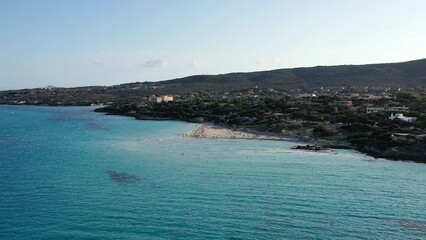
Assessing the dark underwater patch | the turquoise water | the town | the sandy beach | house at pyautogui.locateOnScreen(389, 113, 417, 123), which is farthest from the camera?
the sandy beach

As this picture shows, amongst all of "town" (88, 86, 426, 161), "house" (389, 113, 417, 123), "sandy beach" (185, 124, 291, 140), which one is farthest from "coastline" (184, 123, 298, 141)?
"house" (389, 113, 417, 123)

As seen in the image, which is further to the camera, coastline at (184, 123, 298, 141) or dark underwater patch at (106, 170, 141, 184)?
coastline at (184, 123, 298, 141)

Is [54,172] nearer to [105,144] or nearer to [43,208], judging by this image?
[43,208]

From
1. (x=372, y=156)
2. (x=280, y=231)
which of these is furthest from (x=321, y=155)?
(x=280, y=231)

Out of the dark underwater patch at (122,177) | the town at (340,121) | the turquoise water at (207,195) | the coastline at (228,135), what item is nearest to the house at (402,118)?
the town at (340,121)

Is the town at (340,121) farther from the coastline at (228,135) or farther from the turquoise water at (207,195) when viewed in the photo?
the turquoise water at (207,195)

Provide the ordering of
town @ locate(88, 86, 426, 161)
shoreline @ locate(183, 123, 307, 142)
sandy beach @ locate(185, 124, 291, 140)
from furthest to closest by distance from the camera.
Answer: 1. sandy beach @ locate(185, 124, 291, 140)
2. shoreline @ locate(183, 123, 307, 142)
3. town @ locate(88, 86, 426, 161)

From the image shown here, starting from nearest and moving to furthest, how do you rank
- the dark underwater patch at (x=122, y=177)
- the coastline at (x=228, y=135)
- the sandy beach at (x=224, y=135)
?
the dark underwater patch at (x=122, y=177) < the coastline at (x=228, y=135) < the sandy beach at (x=224, y=135)

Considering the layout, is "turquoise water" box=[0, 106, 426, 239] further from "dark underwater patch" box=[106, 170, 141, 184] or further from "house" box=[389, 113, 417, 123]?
"house" box=[389, 113, 417, 123]

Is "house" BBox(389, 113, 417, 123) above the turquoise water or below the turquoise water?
above

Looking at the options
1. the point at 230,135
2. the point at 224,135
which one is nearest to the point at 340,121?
the point at 230,135
